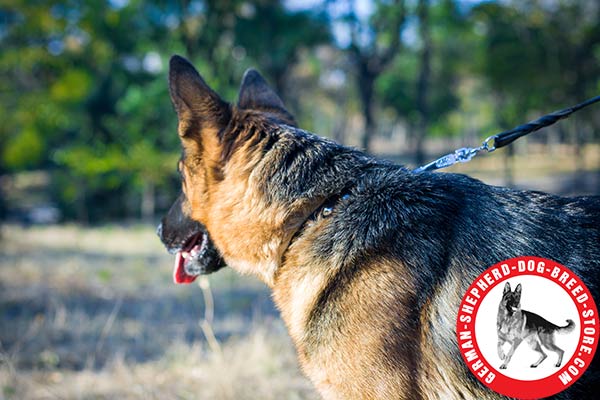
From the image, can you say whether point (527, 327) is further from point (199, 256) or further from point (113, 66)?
point (113, 66)

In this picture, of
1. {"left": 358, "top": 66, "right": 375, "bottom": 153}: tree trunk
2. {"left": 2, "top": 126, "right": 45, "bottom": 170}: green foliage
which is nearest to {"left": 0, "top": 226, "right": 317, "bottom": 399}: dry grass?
{"left": 2, "top": 126, "right": 45, "bottom": 170}: green foliage

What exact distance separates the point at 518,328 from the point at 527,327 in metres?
0.03

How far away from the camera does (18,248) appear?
12617mm

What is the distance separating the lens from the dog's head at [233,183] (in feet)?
7.79

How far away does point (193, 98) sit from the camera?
2.57 metres

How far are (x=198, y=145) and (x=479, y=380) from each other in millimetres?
1839

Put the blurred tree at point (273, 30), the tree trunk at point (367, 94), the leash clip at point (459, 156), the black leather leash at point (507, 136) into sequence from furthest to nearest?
the tree trunk at point (367, 94) → the blurred tree at point (273, 30) → the leash clip at point (459, 156) → the black leather leash at point (507, 136)

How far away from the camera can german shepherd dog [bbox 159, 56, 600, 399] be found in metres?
1.87

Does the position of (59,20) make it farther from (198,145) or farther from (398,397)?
(398,397)

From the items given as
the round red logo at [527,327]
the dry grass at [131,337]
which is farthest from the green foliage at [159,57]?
the round red logo at [527,327]

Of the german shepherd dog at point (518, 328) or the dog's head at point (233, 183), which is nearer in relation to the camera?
the german shepherd dog at point (518, 328)

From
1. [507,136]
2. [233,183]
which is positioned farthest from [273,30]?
[233,183]

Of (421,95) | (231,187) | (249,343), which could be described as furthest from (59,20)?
(231,187)

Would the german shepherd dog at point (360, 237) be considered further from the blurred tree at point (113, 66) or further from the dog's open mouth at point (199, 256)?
the blurred tree at point (113, 66)
